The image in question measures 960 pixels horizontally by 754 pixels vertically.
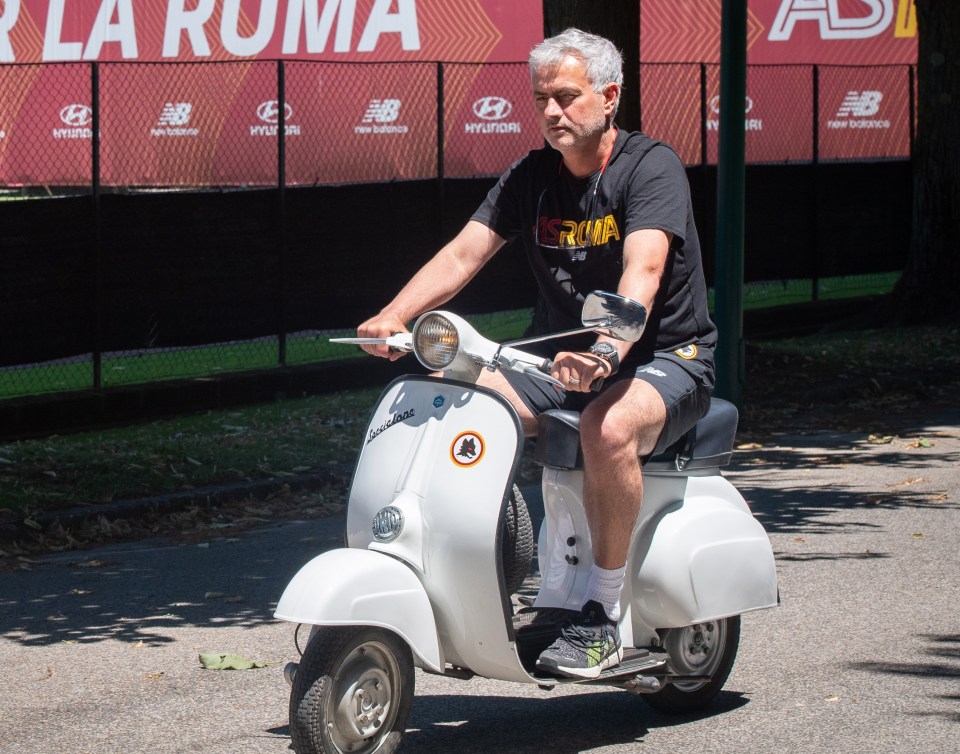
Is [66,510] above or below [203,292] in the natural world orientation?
below

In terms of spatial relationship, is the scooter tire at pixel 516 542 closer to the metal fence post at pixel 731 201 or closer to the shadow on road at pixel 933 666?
the shadow on road at pixel 933 666

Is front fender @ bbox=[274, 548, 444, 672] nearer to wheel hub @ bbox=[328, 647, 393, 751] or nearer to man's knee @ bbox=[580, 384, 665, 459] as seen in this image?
wheel hub @ bbox=[328, 647, 393, 751]

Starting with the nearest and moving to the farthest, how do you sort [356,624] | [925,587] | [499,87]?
[356,624] < [925,587] < [499,87]

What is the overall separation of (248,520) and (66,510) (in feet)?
2.92

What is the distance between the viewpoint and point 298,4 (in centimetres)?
2322

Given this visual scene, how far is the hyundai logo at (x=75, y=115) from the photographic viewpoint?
2350 centimetres

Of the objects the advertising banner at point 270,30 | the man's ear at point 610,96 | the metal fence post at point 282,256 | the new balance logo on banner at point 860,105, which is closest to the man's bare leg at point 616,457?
the man's ear at point 610,96

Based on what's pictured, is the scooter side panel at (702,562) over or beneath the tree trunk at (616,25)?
beneath

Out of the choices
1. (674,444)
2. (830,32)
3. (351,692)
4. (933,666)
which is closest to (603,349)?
(674,444)

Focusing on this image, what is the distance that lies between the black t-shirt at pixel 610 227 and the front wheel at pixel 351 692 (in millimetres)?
1172

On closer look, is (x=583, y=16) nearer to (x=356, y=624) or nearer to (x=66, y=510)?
(x=66, y=510)

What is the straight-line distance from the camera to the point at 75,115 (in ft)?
77.6

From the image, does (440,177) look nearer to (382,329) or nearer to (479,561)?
(382,329)

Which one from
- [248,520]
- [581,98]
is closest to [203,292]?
[248,520]
